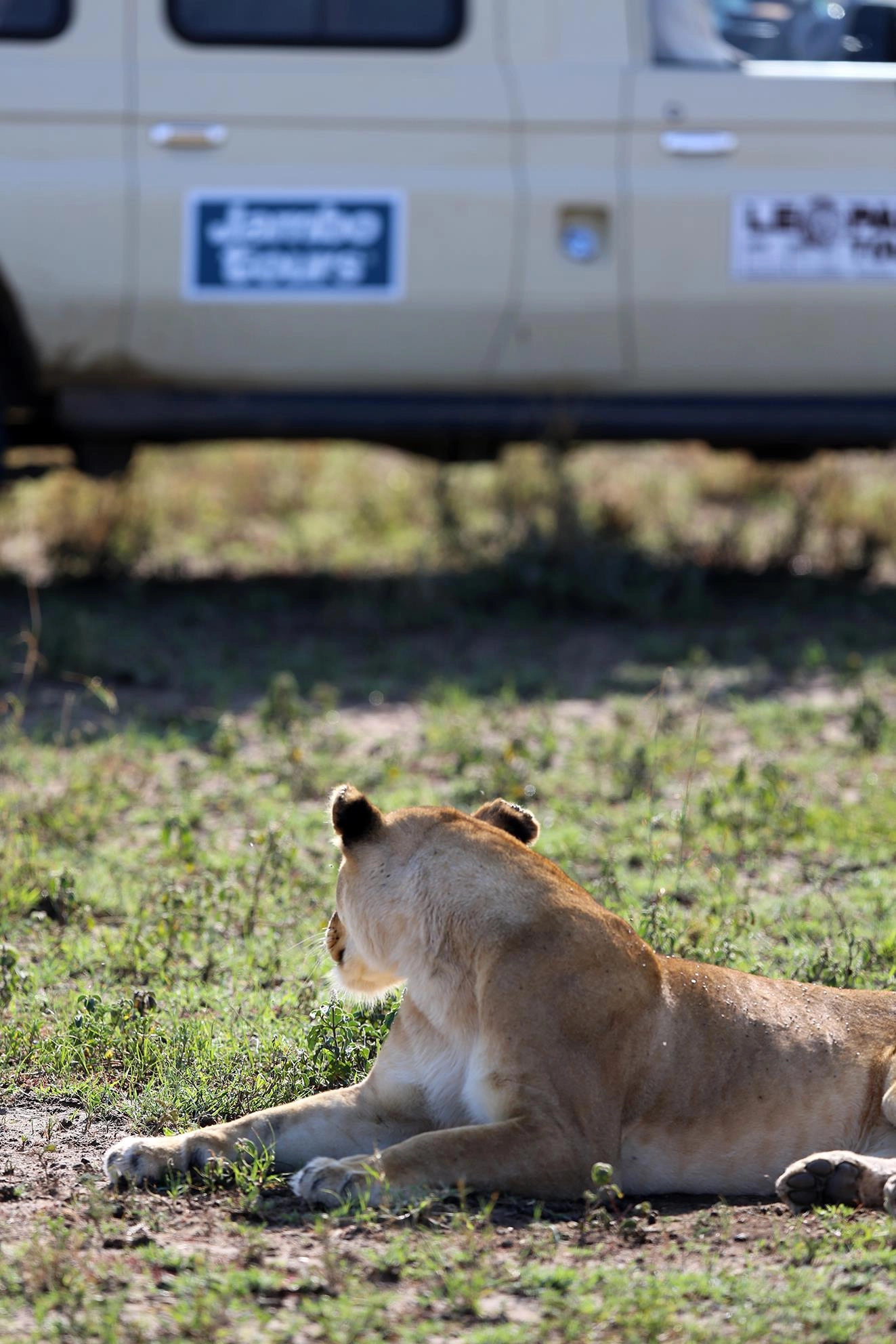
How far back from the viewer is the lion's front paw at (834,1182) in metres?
2.66

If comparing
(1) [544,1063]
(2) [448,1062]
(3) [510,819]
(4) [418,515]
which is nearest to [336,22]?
(4) [418,515]

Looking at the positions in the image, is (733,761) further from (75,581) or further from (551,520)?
(75,581)

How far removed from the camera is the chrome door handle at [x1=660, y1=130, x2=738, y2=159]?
623cm

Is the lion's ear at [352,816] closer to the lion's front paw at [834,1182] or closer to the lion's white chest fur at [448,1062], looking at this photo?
the lion's white chest fur at [448,1062]

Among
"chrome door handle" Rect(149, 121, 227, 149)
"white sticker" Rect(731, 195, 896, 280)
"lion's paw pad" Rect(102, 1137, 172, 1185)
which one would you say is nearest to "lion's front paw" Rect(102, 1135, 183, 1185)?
"lion's paw pad" Rect(102, 1137, 172, 1185)

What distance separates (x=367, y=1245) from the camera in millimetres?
2541

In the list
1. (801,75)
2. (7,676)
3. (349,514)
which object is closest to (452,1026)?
(7,676)

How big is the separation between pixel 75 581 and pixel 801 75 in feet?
11.0

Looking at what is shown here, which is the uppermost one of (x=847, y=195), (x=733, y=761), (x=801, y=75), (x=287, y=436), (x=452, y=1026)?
(x=801, y=75)

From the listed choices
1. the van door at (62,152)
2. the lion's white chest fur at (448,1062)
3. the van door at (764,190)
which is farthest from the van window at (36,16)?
the lion's white chest fur at (448,1062)

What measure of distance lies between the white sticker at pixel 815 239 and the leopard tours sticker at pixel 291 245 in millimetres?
1236

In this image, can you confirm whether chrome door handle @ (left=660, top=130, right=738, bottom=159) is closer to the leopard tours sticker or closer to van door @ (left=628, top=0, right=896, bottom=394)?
van door @ (left=628, top=0, right=896, bottom=394)

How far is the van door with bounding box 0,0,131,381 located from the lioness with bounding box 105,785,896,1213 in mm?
3689

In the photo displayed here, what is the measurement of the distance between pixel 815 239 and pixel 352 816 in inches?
163
